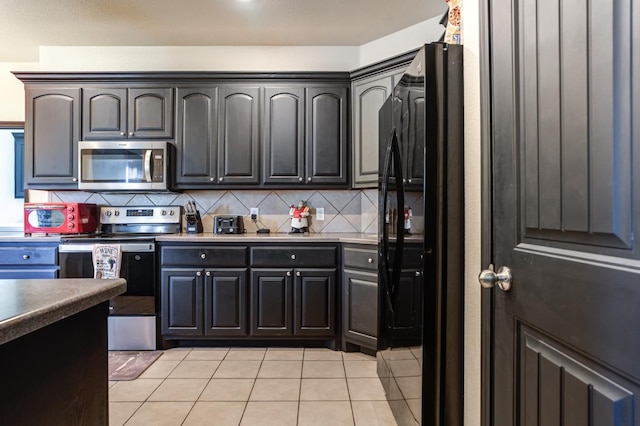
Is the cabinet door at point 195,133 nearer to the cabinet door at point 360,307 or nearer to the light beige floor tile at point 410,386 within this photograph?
the cabinet door at point 360,307

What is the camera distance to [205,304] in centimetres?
267

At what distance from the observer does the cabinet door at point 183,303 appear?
105 inches

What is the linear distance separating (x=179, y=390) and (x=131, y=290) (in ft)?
3.09

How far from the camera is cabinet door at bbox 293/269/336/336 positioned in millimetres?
2660

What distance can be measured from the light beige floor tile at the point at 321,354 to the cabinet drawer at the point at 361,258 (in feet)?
2.28

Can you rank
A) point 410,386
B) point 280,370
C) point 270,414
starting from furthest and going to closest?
point 280,370, point 270,414, point 410,386

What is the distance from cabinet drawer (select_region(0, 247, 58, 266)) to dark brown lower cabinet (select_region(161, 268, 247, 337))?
3.06 ft

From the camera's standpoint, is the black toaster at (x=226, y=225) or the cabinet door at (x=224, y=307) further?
the black toaster at (x=226, y=225)

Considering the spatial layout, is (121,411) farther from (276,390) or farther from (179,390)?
(276,390)

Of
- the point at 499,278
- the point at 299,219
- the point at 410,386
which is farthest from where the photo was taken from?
the point at 299,219

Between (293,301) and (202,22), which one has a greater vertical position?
(202,22)

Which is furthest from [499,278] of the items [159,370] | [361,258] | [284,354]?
[159,370]

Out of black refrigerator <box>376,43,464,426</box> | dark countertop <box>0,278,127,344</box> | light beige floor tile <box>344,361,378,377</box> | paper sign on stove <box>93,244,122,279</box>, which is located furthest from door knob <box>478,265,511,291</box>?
paper sign on stove <box>93,244,122,279</box>

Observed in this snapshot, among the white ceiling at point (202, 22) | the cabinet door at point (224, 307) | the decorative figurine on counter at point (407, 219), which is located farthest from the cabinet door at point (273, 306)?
the white ceiling at point (202, 22)
